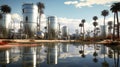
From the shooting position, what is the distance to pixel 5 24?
446 ft

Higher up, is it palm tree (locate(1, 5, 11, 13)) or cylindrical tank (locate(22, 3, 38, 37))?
palm tree (locate(1, 5, 11, 13))

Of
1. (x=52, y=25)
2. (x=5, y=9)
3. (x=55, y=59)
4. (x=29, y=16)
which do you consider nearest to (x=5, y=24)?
(x=5, y=9)

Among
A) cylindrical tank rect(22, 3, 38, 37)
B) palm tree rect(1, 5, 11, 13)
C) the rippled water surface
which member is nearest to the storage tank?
palm tree rect(1, 5, 11, 13)

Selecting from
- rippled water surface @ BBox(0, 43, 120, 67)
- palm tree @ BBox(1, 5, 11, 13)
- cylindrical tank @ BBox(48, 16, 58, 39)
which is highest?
palm tree @ BBox(1, 5, 11, 13)

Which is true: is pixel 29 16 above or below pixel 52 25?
above

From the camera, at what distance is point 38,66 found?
19703mm

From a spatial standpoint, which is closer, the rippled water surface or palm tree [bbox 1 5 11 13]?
the rippled water surface

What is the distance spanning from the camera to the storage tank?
132 m

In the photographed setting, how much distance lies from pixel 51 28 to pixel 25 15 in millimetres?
48234

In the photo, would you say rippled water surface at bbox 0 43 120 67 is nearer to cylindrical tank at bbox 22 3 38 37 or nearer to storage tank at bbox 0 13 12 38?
cylindrical tank at bbox 22 3 38 37

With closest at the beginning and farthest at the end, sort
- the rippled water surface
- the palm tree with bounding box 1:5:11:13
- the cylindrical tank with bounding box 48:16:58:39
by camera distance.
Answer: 1. the rippled water surface
2. the cylindrical tank with bounding box 48:16:58:39
3. the palm tree with bounding box 1:5:11:13

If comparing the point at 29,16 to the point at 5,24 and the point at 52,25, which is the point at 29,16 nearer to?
the point at 5,24

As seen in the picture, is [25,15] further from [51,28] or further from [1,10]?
[1,10]

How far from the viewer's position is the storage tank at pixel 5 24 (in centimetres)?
13238
